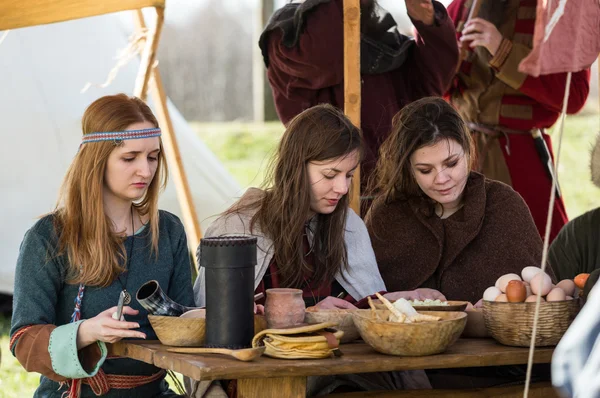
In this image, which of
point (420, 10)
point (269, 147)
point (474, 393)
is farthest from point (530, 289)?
point (269, 147)

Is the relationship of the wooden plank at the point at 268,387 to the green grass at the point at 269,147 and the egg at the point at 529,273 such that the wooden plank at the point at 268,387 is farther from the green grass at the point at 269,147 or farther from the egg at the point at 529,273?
the green grass at the point at 269,147

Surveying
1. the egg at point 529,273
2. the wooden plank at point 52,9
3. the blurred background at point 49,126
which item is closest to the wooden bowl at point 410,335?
the egg at point 529,273

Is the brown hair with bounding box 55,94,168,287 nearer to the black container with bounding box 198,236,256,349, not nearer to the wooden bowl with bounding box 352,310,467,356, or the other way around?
the black container with bounding box 198,236,256,349

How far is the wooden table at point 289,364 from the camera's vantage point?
2.06 m

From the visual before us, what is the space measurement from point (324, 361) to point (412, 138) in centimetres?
115

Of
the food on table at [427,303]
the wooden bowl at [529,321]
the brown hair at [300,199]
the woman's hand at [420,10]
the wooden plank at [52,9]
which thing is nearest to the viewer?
the wooden bowl at [529,321]

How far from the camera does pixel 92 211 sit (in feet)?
8.39

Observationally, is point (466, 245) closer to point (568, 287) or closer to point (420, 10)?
point (568, 287)

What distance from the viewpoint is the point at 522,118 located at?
4.18 meters

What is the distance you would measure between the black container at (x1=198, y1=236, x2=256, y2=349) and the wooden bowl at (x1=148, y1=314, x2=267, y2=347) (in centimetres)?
4

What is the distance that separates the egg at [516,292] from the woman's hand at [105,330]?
2.99 ft

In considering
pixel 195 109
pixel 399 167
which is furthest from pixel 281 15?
pixel 195 109

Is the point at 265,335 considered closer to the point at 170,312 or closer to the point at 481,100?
the point at 170,312

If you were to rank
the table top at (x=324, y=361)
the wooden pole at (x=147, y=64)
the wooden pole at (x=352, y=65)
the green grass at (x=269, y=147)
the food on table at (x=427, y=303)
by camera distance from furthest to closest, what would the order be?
the green grass at (x=269, y=147) < the wooden pole at (x=147, y=64) < the wooden pole at (x=352, y=65) < the food on table at (x=427, y=303) < the table top at (x=324, y=361)
